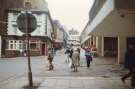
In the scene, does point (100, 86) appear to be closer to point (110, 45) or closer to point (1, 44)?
point (110, 45)

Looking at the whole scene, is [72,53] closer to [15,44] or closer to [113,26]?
[113,26]

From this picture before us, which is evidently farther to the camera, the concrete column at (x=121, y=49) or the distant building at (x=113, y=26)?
the concrete column at (x=121, y=49)

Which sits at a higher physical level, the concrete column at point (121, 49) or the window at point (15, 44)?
the window at point (15, 44)

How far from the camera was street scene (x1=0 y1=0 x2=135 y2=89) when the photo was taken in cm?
1802

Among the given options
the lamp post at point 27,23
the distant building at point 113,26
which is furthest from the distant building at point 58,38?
the lamp post at point 27,23

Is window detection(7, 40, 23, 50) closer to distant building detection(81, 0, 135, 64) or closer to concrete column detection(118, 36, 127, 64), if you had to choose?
distant building detection(81, 0, 135, 64)

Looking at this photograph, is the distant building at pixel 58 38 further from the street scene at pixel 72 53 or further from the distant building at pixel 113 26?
the distant building at pixel 113 26

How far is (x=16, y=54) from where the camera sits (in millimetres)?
70688

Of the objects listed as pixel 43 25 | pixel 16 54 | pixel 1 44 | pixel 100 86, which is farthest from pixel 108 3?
pixel 43 25

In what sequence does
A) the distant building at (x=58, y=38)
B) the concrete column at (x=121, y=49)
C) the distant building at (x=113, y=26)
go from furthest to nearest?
the distant building at (x=58, y=38) → the concrete column at (x=121, y=49) → the distant building at (x=113, y=26)

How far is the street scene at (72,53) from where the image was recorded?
18.0m

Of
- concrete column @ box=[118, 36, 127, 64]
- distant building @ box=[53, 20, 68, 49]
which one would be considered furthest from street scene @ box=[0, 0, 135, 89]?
distant building @ box=[53, 20, 68, 49]

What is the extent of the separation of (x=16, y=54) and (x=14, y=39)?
8413 millimetres

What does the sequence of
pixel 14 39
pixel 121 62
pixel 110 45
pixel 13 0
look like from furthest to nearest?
pixel 13 0 → pixel 14 39 → pixel 110 45 → pixel 121 62
